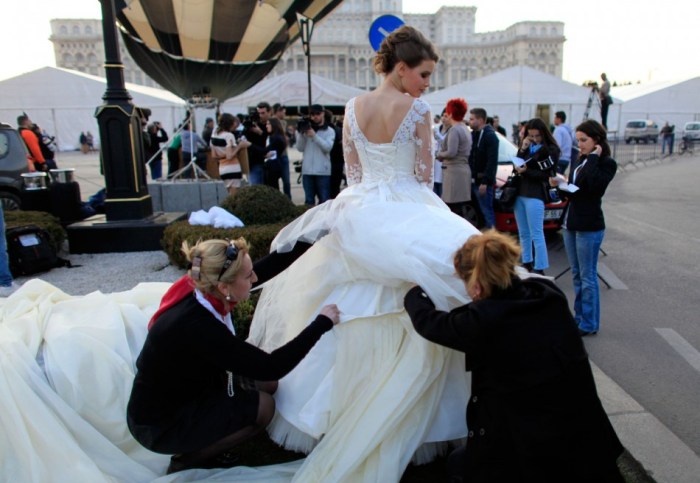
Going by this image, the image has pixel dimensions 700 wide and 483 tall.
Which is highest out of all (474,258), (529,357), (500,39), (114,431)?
(500,39)

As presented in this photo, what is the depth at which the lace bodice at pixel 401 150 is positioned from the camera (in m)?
3.01

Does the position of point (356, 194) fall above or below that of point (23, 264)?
above

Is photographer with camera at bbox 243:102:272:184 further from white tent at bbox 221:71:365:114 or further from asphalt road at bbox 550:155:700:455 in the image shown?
white tent at bbox 221:71:365:114

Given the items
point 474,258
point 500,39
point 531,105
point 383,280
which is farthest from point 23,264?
point 500,39

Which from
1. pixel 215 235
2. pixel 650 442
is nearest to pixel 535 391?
pixel 650 442

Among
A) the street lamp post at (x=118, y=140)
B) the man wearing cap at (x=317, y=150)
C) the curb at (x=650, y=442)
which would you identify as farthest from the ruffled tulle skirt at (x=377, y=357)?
the man wearing cap at (x=317, y=150)

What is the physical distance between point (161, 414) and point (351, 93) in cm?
2361

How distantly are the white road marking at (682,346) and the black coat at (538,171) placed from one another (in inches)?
78.2

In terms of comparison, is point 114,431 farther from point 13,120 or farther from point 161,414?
point 13,120

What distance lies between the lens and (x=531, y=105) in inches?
1177

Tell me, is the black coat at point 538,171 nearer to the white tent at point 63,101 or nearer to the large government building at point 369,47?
the white tent at point 63,101

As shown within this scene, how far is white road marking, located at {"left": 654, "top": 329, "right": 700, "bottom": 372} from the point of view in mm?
4031

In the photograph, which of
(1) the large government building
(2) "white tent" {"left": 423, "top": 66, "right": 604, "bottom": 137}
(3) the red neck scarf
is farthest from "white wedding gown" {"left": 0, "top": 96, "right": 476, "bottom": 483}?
(1) the large government building

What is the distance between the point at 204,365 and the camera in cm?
254
